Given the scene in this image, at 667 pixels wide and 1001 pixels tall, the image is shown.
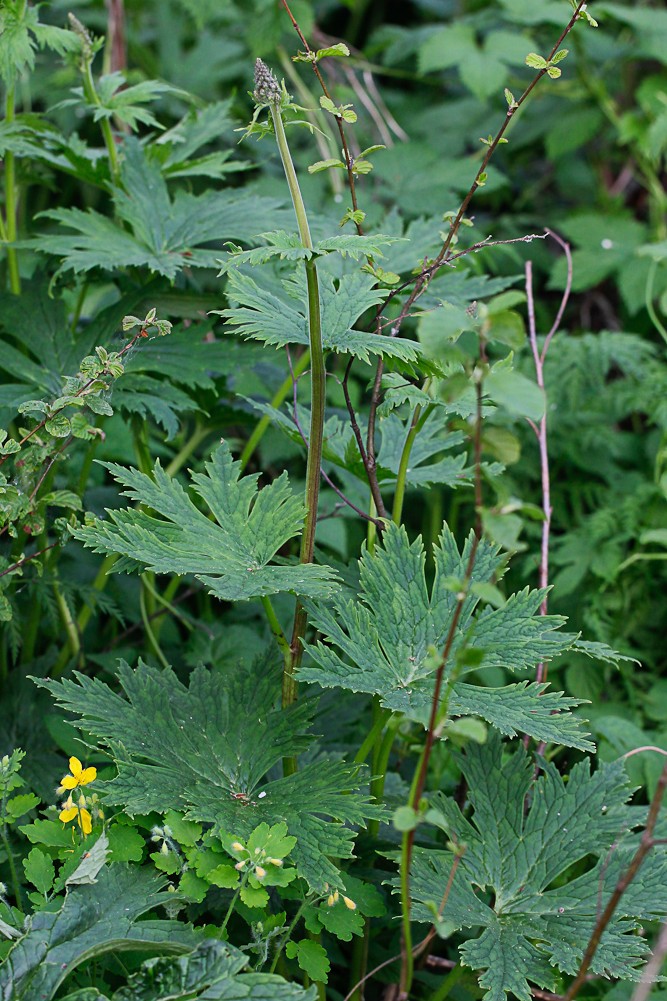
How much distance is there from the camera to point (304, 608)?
1.15 meters

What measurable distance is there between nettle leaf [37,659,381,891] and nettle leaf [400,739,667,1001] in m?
0.13

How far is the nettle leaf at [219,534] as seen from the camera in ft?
3.36

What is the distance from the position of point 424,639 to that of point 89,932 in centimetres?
49

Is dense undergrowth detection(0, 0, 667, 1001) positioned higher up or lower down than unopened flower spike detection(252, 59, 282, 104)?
lower down

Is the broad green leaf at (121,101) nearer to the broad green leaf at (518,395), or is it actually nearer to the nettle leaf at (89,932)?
the broad green leaf at (518,395)

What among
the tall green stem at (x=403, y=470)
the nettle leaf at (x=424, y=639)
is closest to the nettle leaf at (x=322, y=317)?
the tall green stem at (x=403, y=470)

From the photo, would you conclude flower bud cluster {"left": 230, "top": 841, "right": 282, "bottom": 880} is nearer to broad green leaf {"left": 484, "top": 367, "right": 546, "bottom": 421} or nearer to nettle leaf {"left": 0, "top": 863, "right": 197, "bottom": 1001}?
nettle leaf {"left": 0, "top": 863, "right": 197, "bottom": 1001}

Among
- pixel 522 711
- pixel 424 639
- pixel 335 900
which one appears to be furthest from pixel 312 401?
pixel 335 900

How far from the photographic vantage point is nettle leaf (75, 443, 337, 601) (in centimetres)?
102

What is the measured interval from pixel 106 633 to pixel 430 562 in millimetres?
713

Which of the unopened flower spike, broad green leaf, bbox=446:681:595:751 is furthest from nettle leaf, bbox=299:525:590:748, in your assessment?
the unopened flower spike

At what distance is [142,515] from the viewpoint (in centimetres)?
110

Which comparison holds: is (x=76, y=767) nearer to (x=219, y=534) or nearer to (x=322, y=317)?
(x=219, y=534)

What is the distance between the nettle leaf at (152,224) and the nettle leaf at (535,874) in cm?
92
